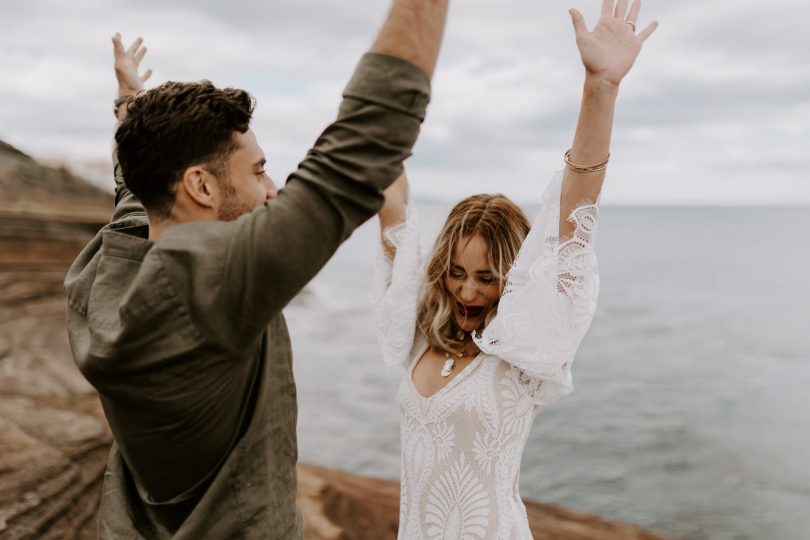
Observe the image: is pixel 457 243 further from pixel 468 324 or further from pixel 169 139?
pixel 169 139

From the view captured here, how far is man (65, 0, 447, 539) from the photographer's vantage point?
112 cm

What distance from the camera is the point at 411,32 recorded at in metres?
1.15

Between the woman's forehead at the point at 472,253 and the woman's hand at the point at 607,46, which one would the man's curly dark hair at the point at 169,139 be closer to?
the woman's hand at the point at 607,46

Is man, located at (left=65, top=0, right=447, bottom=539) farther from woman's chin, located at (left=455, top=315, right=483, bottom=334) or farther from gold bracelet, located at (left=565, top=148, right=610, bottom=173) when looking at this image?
woman's chin, located at (left=455, top=315, right=483, bottom=334)

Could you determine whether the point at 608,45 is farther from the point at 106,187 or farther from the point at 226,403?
the point at 106,187

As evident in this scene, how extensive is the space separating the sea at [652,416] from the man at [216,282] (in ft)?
4.35

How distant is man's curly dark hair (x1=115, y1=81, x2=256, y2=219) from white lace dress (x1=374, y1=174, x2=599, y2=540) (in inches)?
39.7

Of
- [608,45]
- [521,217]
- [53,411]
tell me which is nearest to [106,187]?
[53,411]

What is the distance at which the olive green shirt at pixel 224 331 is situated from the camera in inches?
44.0

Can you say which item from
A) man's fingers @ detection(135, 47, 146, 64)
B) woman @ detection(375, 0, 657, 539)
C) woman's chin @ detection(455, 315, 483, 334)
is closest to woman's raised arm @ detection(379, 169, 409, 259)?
woman @ detection(375, 0, 657, 539)

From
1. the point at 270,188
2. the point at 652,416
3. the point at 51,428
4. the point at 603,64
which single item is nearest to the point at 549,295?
the point at 603,64

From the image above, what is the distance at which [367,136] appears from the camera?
113 centimetres

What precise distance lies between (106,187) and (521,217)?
9.41 metres

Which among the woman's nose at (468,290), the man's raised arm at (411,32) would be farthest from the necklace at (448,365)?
the man's raised arm at (411,32)
